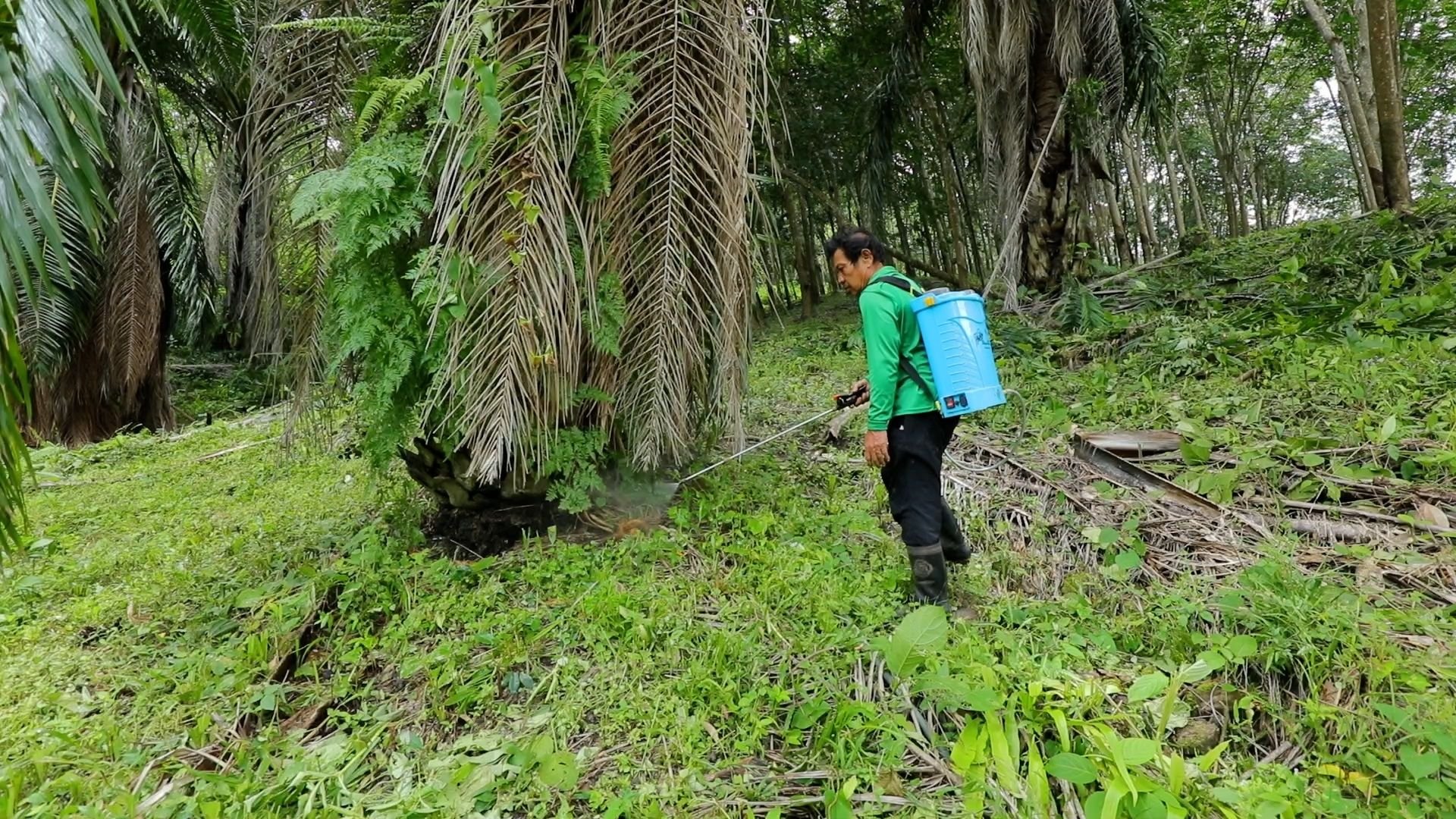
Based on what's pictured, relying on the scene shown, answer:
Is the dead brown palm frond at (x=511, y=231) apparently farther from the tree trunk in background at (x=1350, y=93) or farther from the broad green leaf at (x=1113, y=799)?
the tree trunk in background at (x=1350, y=93)

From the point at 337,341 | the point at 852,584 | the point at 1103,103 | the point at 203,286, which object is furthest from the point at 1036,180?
the point at 203,286

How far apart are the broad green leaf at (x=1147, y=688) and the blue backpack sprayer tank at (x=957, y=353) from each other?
940mm

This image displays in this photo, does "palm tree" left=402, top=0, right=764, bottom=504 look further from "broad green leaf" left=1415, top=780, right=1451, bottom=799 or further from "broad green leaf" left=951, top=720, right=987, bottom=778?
"broad green leaf" left=1415, top=780, right=1451, bottom=799

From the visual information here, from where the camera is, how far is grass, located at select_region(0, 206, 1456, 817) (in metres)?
1.79

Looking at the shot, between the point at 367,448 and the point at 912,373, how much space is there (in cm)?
228

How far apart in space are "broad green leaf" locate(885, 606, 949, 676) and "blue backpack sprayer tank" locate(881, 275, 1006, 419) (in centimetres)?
71

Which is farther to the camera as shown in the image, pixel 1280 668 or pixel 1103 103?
pixel 1103 103

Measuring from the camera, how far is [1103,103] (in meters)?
6.93

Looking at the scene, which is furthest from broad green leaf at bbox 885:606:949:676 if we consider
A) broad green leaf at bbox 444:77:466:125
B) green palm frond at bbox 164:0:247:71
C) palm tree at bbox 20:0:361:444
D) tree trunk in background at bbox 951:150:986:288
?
tree trunk in background at bbox 951:150:986:288

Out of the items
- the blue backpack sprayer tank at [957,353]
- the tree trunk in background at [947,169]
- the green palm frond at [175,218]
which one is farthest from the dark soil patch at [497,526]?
the tree trunk in background at [947,169]

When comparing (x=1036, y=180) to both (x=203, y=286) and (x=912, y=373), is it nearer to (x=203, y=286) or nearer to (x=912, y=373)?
(x=912, y=373)

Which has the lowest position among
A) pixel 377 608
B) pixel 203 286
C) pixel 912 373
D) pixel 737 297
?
pixel 377 608

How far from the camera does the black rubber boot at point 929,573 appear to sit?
2.52m

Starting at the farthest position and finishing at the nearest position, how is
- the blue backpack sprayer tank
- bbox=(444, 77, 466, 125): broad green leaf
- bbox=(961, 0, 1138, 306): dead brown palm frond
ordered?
1. bbox=(961, 0, 1138, 306): dead brown palm frond
2. the blue backpack sprayer tank
3. bbox=(444, 77, 466, 125): broad green leaf
